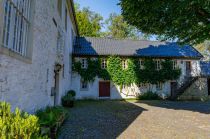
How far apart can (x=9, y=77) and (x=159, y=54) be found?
2323 centimetres

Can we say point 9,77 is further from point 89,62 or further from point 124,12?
point 89,62

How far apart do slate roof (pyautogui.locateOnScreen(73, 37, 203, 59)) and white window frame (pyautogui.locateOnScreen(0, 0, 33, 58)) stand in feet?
56.9

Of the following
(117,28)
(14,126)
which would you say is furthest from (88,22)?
(14,126)

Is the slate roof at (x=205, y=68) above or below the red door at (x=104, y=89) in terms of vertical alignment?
above

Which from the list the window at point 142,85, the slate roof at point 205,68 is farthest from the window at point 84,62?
the slate roof at point 205,68

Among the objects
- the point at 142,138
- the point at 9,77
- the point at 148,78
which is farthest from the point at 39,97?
the point at 148,78

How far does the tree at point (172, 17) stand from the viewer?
1168 cm

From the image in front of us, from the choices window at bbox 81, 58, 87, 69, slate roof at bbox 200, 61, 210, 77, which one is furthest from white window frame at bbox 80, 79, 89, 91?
slate roof at bbox 200, 61, 210, 77

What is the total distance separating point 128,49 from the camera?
26281 millimetres

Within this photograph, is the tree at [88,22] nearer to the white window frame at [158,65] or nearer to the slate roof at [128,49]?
the slate roof at [128,49]

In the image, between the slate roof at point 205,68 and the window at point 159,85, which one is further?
the slate roof at point 205,68

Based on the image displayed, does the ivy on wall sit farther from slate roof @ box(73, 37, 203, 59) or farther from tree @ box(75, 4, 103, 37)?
tree @ box(75, 4, 103, 37)

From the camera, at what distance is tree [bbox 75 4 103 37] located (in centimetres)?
3878

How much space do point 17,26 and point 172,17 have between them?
995cm
